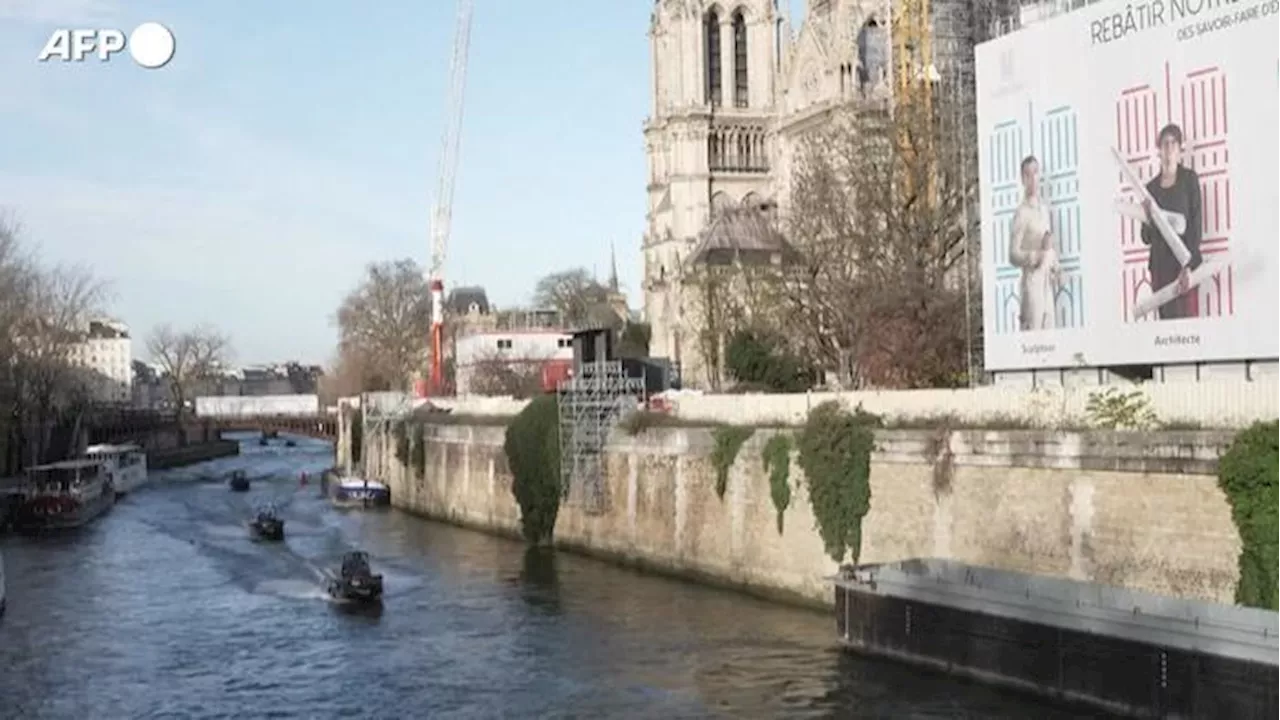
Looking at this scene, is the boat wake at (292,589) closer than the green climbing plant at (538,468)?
Yes

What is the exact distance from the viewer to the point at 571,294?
153m

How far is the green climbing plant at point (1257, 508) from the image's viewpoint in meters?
22.1

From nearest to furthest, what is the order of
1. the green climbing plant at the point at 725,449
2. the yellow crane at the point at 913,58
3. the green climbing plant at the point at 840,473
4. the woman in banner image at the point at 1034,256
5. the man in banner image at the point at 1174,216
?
the man in banner image at the point at 1174,216 → the woman in banner image at the point at 1034,256 → the green climbing plant at the point at 840,473 → the green climbing plant at the point at 725,449 → the yellow crane at the point at 913,58

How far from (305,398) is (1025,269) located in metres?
157

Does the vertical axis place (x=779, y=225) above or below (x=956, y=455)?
above

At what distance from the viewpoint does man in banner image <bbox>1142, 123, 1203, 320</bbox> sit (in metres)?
27.7

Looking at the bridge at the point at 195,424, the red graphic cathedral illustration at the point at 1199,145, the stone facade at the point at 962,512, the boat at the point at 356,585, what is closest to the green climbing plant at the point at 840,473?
the stone facade at the point at 962,512

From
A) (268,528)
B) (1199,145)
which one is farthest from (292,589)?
(1199,145)

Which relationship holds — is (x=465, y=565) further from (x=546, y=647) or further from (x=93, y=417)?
(x=93, y=417)

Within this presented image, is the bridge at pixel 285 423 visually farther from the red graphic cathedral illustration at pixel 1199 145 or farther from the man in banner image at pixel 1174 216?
the man in banner image at pixel 1174 216

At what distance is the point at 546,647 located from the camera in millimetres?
31359

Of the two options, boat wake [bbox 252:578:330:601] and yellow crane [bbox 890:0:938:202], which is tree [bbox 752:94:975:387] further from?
boat wake [bbox 252:578:330:601]

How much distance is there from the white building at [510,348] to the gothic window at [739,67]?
17627mm

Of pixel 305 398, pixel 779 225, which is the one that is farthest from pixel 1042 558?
pixel 305 398
